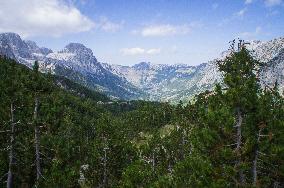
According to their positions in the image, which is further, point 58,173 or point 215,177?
point 58,173

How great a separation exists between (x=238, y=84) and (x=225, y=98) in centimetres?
224

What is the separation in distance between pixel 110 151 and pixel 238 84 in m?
20.4

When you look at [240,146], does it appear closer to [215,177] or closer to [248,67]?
[215,177]

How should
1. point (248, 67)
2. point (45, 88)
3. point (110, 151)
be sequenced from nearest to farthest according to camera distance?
point (248, 67) → point (45, 88) → point (110, 151)

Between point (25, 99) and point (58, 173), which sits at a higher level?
point (25, 99)

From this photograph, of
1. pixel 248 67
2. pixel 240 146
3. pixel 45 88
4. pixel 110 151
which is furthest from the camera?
pixel 110 151

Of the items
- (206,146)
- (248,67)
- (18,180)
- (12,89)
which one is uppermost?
(248,67)

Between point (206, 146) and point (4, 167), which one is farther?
point (4, 167)

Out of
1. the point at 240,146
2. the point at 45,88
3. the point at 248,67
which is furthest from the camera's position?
the point at 45,88

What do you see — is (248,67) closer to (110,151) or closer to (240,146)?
(240,146)

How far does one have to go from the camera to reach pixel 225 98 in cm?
2941

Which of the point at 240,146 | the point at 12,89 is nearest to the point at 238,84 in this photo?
the point at 240,146

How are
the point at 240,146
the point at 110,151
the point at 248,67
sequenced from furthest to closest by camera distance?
the point at 110,151, the point at 248,67, the point at 240,146

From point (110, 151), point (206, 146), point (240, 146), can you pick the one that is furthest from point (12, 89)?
point (240, 146)
